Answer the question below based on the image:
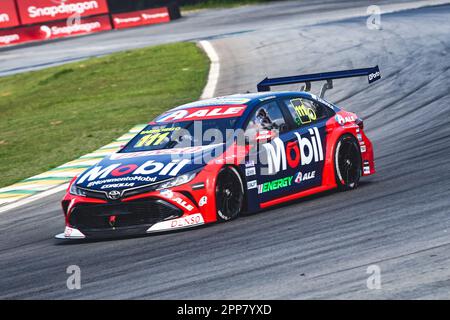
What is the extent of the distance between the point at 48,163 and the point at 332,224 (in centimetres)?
788

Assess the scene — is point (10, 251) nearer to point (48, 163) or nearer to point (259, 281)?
point (259, 281)

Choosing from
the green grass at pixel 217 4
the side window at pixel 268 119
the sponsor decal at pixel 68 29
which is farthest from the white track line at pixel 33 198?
the green grass at pixel 217 4

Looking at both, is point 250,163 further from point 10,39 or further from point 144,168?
point 10,39

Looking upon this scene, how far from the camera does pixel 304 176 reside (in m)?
11.9

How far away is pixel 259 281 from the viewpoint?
7.89m

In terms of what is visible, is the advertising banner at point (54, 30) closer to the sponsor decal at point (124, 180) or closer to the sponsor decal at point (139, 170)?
the sponsor decal at point (139, 170)

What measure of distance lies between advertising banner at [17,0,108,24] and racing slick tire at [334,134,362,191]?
98.8 ft

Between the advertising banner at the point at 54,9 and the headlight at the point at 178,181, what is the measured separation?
104ft

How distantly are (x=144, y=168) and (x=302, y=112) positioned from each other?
2298 mm

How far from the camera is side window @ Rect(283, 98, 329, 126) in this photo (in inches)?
476

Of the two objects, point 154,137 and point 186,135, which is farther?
point 154,137

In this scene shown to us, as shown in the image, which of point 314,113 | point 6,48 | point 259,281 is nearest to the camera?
point 259,281

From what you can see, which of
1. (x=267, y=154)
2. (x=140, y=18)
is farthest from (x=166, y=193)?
(x=140, y=18)

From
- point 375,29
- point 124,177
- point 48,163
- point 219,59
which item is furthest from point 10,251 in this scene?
point 375,29
